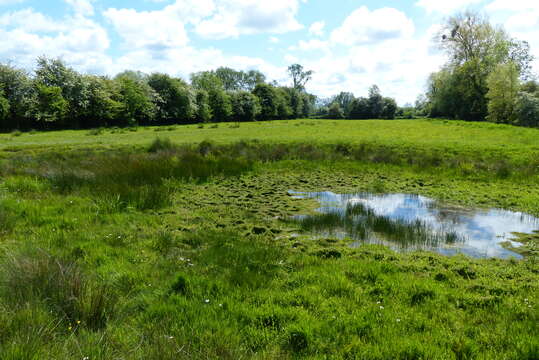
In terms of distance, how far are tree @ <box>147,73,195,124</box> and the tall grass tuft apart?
59.2 metres

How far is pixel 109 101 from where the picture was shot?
4894 cm

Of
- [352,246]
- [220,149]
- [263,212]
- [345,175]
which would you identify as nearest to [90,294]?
[352,246]

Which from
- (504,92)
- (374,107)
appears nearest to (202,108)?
(374,107)

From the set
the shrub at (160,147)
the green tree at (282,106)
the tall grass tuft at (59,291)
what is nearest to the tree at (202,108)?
the green tree at (282,106)

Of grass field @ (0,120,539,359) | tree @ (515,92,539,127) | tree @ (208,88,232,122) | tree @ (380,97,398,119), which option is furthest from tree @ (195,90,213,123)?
grass field @ (0,120,539,359)

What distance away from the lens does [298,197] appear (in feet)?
35.4

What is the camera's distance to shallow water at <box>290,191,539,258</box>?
6.89 metres

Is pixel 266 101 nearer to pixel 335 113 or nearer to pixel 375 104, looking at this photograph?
pixel 335 113

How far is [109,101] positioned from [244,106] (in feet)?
107

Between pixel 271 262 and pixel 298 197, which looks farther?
pixel 298 197

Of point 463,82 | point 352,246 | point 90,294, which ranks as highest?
point 463,82

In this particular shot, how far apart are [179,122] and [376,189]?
56.0 metres

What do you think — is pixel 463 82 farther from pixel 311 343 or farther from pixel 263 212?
pixel 311 343

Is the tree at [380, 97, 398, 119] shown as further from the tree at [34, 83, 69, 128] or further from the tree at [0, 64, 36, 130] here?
the tree at [0, 64, 36, 130]
